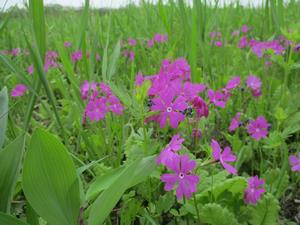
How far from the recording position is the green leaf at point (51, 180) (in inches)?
27.8

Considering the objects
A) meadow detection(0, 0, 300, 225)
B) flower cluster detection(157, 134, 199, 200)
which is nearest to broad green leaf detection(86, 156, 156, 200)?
meadow detection(0, 0, 300, 225)

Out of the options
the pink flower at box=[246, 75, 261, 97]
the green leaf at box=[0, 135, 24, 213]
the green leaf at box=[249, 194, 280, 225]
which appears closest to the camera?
the green leaf at box=[0, 135, 24, 213]

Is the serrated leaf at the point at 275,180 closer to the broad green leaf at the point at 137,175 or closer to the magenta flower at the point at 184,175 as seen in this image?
the magenta flower at the point at 184,175

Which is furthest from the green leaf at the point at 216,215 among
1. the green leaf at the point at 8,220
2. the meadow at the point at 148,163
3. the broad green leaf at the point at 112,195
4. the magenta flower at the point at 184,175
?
the green leaf at the point at 8,220

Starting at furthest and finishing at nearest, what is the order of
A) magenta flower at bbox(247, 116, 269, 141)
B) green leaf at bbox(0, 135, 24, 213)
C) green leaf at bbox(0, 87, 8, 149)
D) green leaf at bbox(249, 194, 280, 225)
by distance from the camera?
magenta flower at bbox(247, 116, 269, 141)
green leaf at bbox(249, 194, 280, 225)
green leaf at bbox(0, 87, 8, 149)
green leaf at bbox(0, 135, 24, 213)

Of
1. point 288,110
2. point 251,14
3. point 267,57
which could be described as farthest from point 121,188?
point 251,14

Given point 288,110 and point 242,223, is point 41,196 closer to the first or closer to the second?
point 242,223

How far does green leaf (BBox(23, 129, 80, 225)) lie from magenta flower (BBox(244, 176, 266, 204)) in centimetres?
56

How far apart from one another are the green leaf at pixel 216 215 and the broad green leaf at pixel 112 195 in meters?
0.38

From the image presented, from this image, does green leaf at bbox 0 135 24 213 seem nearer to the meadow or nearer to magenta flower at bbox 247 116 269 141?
the meadow

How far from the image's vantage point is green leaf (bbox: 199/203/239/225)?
3.34ft

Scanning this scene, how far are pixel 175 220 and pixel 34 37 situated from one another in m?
0.72

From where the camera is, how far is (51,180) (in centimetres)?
74

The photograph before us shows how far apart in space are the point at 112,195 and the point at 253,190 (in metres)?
0.55
